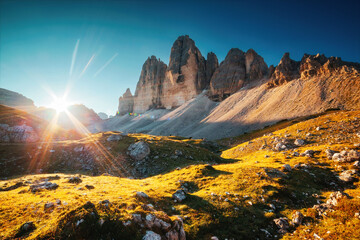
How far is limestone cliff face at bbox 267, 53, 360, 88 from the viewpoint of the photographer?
234ft

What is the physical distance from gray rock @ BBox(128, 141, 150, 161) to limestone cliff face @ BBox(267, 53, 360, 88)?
96884 millimetres

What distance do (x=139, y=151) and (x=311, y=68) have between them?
103659mm

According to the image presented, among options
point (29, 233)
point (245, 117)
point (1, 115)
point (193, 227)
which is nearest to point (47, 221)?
point (29, 233)

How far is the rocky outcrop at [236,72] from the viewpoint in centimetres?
11950

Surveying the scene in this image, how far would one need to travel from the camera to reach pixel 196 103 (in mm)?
130750

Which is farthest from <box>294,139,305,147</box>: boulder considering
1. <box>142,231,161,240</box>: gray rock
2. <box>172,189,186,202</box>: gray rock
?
<box>142,231,161,240</box>: gray rock

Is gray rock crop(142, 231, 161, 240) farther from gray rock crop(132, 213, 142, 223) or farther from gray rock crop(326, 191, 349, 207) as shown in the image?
gray rock crop(326, 191, 349, 207)

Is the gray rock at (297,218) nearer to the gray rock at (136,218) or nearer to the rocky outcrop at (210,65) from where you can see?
the gray rock at (136,218)

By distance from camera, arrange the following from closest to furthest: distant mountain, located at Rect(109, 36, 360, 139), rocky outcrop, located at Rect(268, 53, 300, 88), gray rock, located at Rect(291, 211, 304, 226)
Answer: gray rock, located at Rect(291, 211, 304, 226) → distant mountain, located at Rect(109, 36, 360, 139) → rocky outcrop, located at Rect(268, 53, 300, 88)

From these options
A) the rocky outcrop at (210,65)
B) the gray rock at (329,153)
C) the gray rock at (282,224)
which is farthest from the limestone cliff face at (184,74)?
the gray rock at (282,224)

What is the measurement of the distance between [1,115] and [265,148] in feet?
217

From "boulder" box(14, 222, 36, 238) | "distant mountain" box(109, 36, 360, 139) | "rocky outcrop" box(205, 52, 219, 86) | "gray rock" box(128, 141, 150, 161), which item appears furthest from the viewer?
"rocky outcrop" box(205, 52, 219, 86)

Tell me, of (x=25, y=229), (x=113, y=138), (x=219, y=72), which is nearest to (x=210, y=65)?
(x=219, y=72)

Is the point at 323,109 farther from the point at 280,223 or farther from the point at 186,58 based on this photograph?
the point at 186,58
